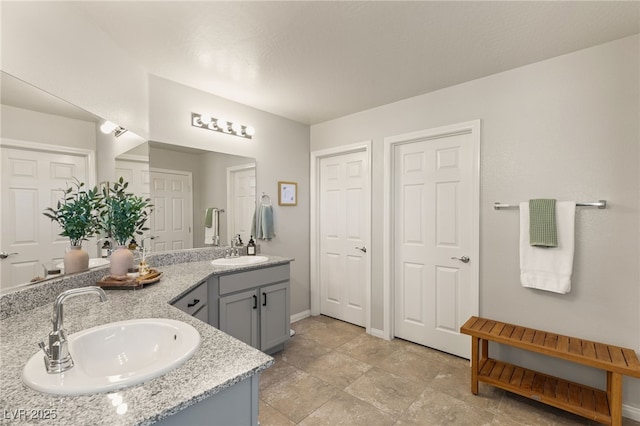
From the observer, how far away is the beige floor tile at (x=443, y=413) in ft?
6.06

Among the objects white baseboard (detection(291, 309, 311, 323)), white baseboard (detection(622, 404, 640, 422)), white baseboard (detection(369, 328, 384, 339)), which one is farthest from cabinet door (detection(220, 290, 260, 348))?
white baseboard (detection(622, 404, 640, 422))

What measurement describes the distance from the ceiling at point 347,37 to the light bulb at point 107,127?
55 centimetres

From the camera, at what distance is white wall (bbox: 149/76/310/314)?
2.50 metres

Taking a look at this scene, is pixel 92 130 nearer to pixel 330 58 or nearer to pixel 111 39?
pixel 111 39

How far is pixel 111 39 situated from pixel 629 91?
3242 mm

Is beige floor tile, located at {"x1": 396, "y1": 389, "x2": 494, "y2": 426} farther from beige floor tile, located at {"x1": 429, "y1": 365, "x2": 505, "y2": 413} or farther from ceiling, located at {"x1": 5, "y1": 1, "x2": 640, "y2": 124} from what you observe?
ceiling, located at {"x1": 5, "y1": 1, "x2": 640, "y2": 124}

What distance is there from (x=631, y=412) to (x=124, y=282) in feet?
10.4

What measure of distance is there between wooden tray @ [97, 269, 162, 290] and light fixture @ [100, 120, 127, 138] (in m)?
0.87

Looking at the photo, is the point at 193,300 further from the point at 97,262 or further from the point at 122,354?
the point at 122,354

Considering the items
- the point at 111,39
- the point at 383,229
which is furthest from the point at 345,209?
the point at 111,39

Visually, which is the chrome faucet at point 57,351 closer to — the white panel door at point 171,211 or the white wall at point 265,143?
the white panel door at point 171,211

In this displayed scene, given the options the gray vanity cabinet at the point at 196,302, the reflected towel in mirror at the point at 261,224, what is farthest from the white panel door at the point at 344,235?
the gray vanity cabinet at the point at 196,302

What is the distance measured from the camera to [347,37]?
1.87 m

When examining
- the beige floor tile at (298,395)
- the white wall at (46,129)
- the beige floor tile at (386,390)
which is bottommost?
the beige floor tile at (386,390)
